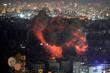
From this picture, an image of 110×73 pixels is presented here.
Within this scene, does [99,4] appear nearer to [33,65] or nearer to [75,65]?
[75,65]

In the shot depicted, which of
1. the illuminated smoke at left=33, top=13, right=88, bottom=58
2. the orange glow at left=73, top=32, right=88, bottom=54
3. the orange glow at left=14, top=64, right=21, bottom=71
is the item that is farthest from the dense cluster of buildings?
the orange glow at left=14, top=64, right=21, bottom=71

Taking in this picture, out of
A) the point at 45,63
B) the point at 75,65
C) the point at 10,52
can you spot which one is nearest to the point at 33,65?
the point at 45,63

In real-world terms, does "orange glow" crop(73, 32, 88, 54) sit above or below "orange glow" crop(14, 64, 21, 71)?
above

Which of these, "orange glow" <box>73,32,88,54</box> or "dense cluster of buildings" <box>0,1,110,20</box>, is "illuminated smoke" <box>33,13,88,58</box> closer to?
"orange glow" <box>73,32,88,54</box>

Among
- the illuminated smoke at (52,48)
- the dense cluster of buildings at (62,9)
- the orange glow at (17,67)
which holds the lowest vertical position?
the orange glow at (17,67)

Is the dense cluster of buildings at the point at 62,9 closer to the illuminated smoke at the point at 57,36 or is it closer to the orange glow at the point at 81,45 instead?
the illuminated smoke at the point at 57,36

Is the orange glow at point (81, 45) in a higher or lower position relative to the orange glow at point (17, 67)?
higher

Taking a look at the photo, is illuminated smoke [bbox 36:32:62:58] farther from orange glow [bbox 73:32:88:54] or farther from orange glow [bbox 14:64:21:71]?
orange glow [bbox 14:64:21:71]

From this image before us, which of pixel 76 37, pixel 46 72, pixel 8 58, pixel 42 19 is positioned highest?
pixel 42 19

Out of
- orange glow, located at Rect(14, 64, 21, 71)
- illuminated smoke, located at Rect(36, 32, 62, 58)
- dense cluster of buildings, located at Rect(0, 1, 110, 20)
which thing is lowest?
orange glow, located at Rect(14, 64, 21, 71)

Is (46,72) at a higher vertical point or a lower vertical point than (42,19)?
lower

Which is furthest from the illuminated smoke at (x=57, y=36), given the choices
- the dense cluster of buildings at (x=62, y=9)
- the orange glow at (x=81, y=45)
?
the dense cluster of buildings at (x=62, y=9)
